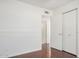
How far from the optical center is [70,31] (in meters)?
3.51

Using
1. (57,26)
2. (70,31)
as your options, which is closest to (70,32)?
(70,31)

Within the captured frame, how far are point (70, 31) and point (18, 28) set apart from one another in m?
2.42

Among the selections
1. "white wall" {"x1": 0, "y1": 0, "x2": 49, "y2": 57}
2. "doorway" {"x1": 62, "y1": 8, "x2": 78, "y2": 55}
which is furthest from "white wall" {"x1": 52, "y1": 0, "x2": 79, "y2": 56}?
"white wall" {"x1": 0, "y1": 0, "x2": 49, "y2": 57}

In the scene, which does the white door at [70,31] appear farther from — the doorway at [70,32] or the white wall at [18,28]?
the white wall at [18,28]

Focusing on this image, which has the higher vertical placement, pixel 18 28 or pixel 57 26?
pixel 57 26

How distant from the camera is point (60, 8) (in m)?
4.12

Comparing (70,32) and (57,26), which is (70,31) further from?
(57,26)

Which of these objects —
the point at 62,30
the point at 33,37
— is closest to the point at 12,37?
the point at 33,37

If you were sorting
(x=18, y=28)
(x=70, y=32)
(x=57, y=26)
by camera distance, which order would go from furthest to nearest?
(x=57, y=26), (x=70, y=32), (x=18, y=28)

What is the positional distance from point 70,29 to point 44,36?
3238 mm

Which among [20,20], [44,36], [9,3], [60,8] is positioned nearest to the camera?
[9,3]

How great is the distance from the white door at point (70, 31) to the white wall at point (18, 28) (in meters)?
1.38

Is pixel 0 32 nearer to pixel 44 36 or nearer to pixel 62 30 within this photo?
pixel 62 30

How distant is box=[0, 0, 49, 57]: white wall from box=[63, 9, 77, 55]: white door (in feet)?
4.54
